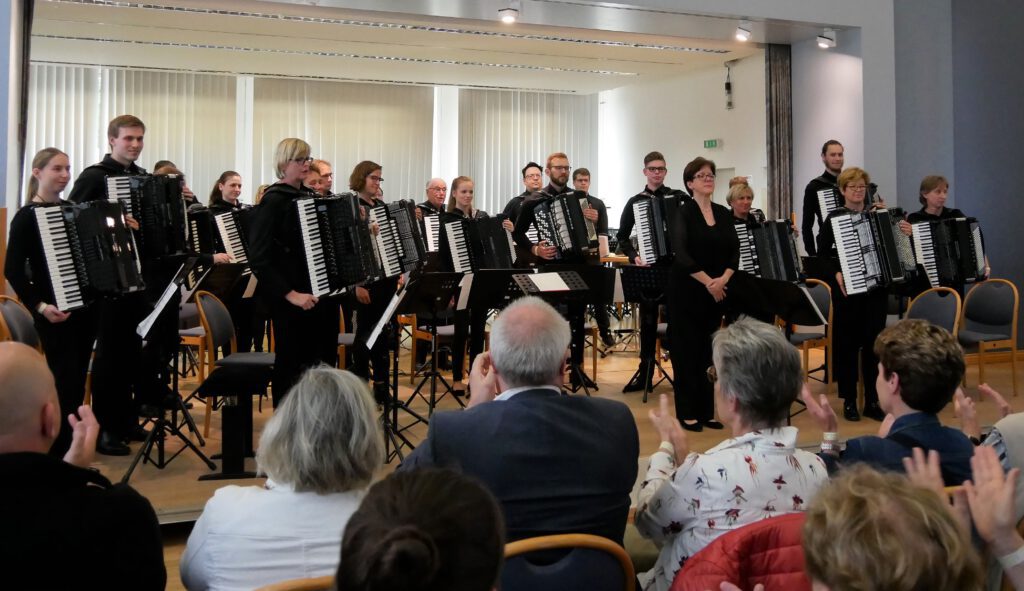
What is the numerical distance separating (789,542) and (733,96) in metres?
10.0

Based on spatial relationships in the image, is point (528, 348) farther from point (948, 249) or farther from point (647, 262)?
point (948, 249)

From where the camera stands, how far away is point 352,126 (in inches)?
495

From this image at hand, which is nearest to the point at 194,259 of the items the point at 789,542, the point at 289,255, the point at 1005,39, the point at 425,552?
the point at 289,255

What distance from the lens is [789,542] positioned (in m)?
1.77

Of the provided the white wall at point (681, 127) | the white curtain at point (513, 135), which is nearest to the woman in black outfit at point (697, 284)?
the white wall at point (681, 127)

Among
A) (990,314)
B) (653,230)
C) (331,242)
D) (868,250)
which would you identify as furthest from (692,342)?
(990,314)

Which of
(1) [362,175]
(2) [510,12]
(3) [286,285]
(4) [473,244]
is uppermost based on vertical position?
(2) [510,12]

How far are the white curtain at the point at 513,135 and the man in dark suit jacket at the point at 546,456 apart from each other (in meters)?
11.0

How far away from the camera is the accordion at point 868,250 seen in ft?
19.1

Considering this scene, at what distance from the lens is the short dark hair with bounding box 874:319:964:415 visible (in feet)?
7.98

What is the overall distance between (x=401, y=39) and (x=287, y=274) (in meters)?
5.60

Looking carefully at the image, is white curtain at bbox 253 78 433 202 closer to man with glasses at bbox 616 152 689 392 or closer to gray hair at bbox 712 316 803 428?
man with glasses at bbox 616 152 689 392

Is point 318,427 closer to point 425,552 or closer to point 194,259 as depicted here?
point 425,552

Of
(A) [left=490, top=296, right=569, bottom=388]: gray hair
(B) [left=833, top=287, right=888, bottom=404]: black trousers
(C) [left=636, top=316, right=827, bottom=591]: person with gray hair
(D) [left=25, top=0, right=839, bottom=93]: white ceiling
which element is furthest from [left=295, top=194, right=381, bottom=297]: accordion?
(D) [left=25, top=0, right=839, bottom=93]: white ceiling
